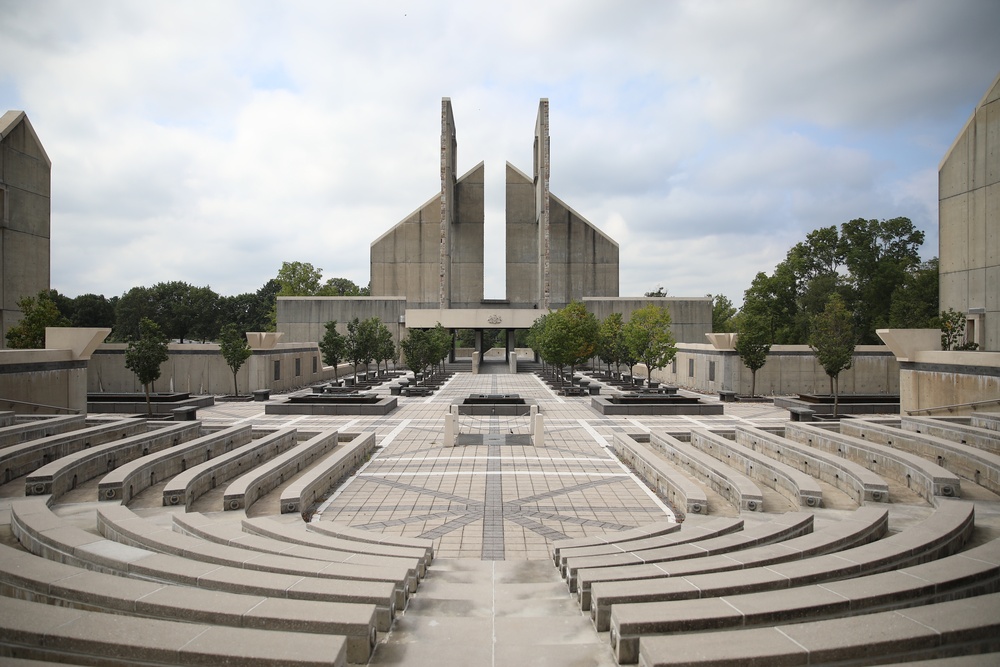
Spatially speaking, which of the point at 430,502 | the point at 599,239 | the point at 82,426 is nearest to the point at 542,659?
the point at 430,502

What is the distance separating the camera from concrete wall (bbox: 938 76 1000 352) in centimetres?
3244

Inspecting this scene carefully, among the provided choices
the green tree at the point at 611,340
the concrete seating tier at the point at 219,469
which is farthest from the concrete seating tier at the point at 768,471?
the green tree at the point at 611,340

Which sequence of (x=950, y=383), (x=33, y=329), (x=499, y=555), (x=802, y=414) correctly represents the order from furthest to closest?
1. (x=33, y=329)
2. (x=802, y=414)
3. (x=950, y=383)
4. (x=499, y=555)

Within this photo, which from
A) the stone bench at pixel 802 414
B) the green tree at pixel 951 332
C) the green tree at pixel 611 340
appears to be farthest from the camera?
the green tree at pixel 611 340

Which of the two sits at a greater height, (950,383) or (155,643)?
(950,383)

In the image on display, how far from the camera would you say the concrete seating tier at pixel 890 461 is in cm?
1141

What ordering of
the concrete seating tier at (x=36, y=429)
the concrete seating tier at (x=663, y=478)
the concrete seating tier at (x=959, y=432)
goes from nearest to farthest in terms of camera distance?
the concrete seating tier at (x=663, y=478) < the concrete seating tier at (x=959, y=432) < the concrete seating tier at (x=36, y=429)

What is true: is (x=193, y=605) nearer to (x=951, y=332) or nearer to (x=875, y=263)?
(x=951, y=332)

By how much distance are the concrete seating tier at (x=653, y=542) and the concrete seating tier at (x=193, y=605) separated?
3.19m

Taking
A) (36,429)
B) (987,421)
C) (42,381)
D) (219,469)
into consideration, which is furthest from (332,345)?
(987,421)

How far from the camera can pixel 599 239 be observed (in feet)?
208

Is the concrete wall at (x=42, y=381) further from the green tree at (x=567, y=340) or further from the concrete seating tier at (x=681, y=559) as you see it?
the green tree at (x=567, y=340)

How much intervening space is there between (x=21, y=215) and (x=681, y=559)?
46702mm

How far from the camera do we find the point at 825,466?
13930mm
